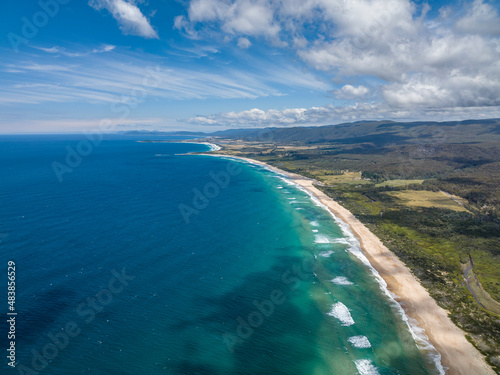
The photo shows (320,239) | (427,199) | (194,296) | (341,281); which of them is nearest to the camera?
(194,296)

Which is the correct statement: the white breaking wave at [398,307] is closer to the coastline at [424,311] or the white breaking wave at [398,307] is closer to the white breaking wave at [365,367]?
the coastline at [424,311]

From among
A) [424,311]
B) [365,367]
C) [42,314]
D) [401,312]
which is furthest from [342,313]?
[42,314]

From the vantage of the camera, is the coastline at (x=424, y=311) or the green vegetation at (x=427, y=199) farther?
the green vegetation at (x=427, y=199)

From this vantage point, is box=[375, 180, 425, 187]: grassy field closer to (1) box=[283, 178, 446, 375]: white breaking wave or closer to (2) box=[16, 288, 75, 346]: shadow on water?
(1) box=[283, 178, 446, 375]: white breaking wave

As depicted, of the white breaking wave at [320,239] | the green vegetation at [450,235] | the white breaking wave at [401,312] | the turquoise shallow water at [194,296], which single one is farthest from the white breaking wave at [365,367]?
the white breaking wave at [320,239]

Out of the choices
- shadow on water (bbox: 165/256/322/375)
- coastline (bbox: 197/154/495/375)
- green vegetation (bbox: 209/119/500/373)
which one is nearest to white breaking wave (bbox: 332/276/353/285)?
shadow on water (bbox: 165/256/322/375)

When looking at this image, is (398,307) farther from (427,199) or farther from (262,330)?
(427,199)
